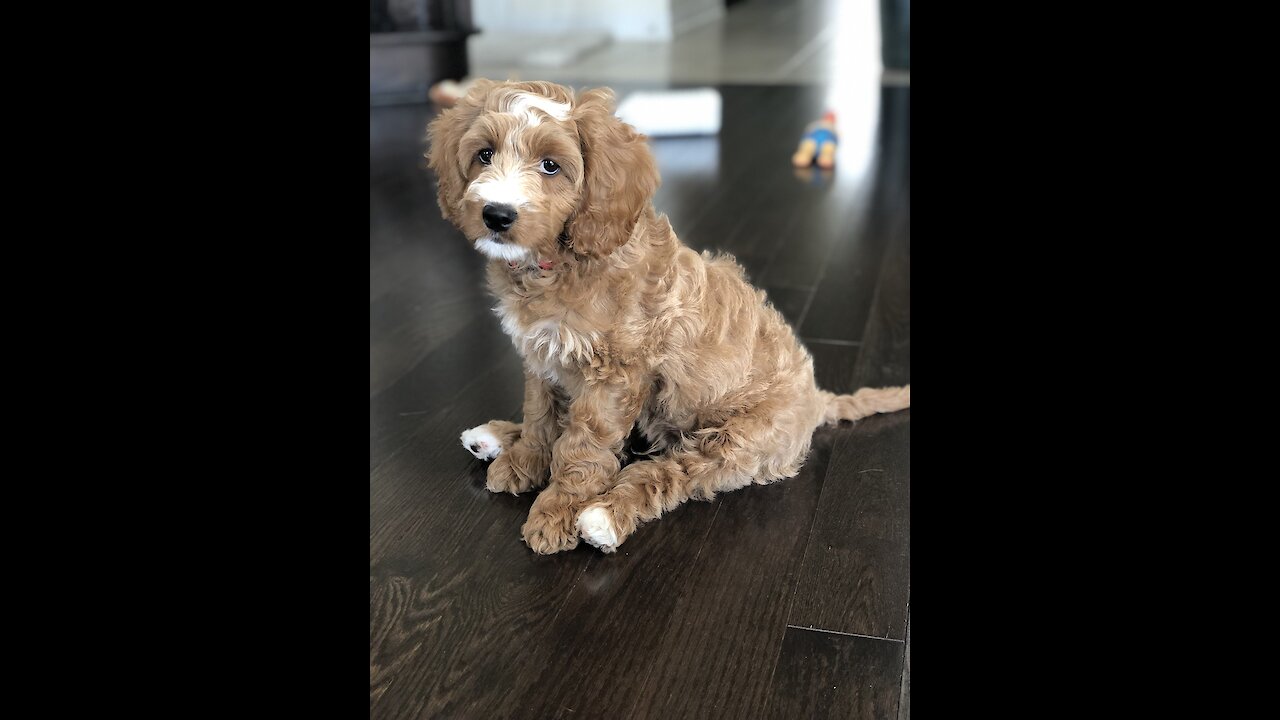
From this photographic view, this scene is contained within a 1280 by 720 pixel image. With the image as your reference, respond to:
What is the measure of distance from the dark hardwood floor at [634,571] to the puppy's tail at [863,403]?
0.03m

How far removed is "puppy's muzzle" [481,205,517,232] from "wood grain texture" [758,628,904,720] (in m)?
0.85

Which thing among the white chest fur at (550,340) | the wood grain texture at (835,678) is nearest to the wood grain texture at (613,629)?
the wood grain texture at (835,678)

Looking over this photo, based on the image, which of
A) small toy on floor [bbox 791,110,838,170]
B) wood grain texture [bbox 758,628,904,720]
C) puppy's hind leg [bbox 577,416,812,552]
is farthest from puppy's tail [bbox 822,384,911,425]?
small toy on floor [bbox 791,110,838,170]

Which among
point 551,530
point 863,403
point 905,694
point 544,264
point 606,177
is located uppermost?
point 606,177

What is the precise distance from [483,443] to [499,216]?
722mm

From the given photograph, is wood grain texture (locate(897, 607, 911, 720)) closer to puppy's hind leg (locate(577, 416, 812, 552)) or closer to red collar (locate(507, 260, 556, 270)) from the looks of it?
puppy's hind leg (locate(577, 416, 812, 552))

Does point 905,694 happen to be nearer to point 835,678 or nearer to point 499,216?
point 835,678

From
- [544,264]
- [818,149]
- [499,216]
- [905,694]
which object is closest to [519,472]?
[544,264]

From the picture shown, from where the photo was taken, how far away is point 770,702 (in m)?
1.66

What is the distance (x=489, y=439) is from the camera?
2.36 meters
